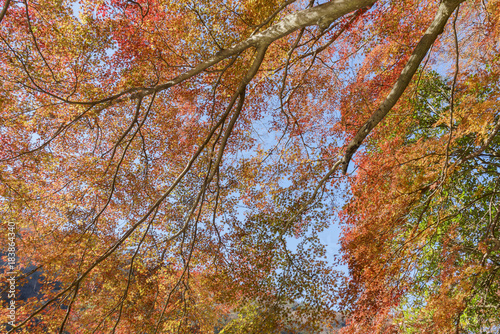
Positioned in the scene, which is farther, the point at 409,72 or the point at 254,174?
the point at 254,174

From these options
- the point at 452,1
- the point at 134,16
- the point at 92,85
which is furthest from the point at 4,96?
the point at 452,1

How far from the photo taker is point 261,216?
546 cm

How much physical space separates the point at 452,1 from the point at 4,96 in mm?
7606

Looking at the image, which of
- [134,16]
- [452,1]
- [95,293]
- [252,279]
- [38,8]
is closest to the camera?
[452,1]

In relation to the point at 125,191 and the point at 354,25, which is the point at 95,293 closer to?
the point at 125,191

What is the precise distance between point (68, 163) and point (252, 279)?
546 cm

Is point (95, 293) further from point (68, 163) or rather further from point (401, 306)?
point (401, 306)

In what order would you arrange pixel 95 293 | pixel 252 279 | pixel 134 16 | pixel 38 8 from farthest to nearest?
pixel 95 293, pixel 134 16, pixel 252 279, pixel 38 8

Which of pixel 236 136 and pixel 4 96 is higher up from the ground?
pixel 236 136

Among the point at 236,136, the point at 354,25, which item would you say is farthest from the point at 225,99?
the point at 354,25

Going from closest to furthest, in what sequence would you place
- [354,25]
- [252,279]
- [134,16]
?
[252,279] < [134,16] < [354,25]

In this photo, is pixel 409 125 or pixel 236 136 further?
pixel 236 136

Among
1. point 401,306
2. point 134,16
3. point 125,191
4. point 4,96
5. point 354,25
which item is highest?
point 354,25

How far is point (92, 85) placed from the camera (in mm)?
5039
